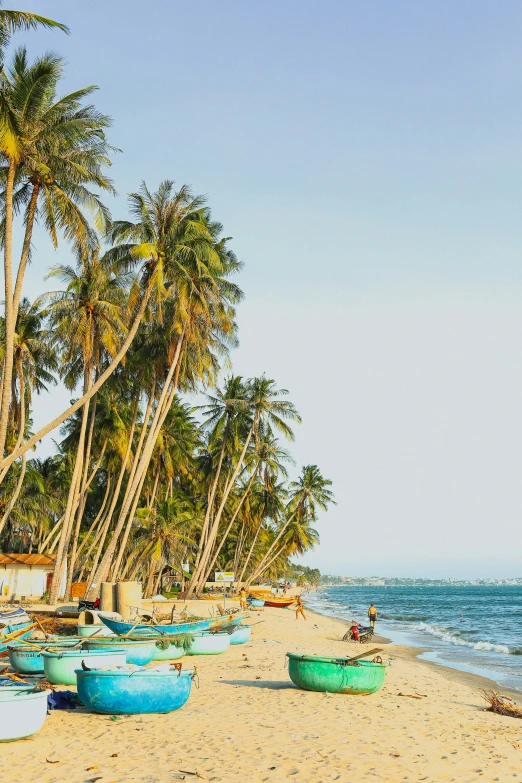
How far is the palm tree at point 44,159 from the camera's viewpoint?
61.9 ft

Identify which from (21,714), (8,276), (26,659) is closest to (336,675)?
(21,714)

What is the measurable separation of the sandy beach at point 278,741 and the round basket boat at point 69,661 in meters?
1.45

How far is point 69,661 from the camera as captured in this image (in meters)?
13.7

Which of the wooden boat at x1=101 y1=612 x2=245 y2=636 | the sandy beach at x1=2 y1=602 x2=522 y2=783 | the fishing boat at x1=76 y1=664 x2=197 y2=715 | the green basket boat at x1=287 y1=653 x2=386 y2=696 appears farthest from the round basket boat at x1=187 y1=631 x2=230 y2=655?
the fishing boat at x1=76 y1=664 x2=197 y2=715

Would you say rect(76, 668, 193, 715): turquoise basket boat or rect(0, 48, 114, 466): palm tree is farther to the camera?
rect(0, 48, 114, 466): palm tree

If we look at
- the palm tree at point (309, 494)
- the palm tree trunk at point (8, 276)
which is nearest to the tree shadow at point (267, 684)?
the palm tree trunk at point (8, 276)

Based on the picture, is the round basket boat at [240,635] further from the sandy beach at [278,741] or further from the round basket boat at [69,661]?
the round basket boat at [69,661]

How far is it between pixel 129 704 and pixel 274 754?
3.48m

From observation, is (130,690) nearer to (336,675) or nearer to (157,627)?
(336,675)

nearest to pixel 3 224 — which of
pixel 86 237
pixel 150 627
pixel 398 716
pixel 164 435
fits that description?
pixel 86 237

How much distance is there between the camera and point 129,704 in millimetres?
11750

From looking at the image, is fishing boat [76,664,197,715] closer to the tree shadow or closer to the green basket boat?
the green basket boat

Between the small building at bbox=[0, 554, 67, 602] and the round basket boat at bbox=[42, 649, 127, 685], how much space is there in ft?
80.1

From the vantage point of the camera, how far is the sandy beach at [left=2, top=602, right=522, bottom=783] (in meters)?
8.56
